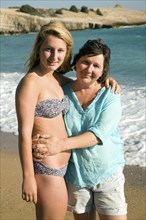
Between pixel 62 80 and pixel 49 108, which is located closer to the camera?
pixel 49 108

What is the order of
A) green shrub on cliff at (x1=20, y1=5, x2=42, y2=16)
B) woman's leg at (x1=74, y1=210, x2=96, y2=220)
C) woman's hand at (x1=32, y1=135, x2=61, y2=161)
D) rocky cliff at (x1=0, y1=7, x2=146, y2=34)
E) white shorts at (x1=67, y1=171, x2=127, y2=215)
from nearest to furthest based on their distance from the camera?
woman's hand at (x1=32, y1=135, x2=61, y2=161) < white shorts at (x1=67, y1=171, x2=127, y2=215) < woman's leg at (x1=74, y1=210, x2=96, y2=220) < rocky cliff at (x1=0, y1=7, x2=146, y2=34) < green shrub on cliff at (x1=20, y1=5, x2=42, y2=16)

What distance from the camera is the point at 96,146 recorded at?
2693mm

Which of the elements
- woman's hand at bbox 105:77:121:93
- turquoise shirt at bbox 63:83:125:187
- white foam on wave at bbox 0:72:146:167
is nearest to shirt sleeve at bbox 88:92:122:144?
turquoise shirt at bbox 63:83:125:187

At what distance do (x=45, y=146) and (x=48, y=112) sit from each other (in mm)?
255

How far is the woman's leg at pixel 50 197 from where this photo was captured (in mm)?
2629

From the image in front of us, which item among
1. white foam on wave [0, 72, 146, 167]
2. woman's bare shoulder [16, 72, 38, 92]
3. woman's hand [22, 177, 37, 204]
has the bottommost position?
white foam on wave [0, 72, 146, 167]

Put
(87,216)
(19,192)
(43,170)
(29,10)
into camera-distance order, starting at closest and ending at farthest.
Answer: (43,170), (87,216), (19,192), (29,10)

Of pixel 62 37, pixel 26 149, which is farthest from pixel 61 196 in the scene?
pixel 62 37

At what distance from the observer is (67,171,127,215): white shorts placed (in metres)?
2.77

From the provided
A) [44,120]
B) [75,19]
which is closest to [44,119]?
[44,120]

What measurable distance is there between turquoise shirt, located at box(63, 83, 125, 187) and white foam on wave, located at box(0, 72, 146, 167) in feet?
10.2

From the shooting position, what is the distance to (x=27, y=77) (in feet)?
8.72

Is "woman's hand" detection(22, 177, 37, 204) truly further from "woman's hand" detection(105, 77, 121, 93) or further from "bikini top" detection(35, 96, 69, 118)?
"woman's hand" detection(105, 77, 121, 93)

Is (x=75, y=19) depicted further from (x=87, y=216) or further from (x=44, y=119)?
(x=44, y=119)
